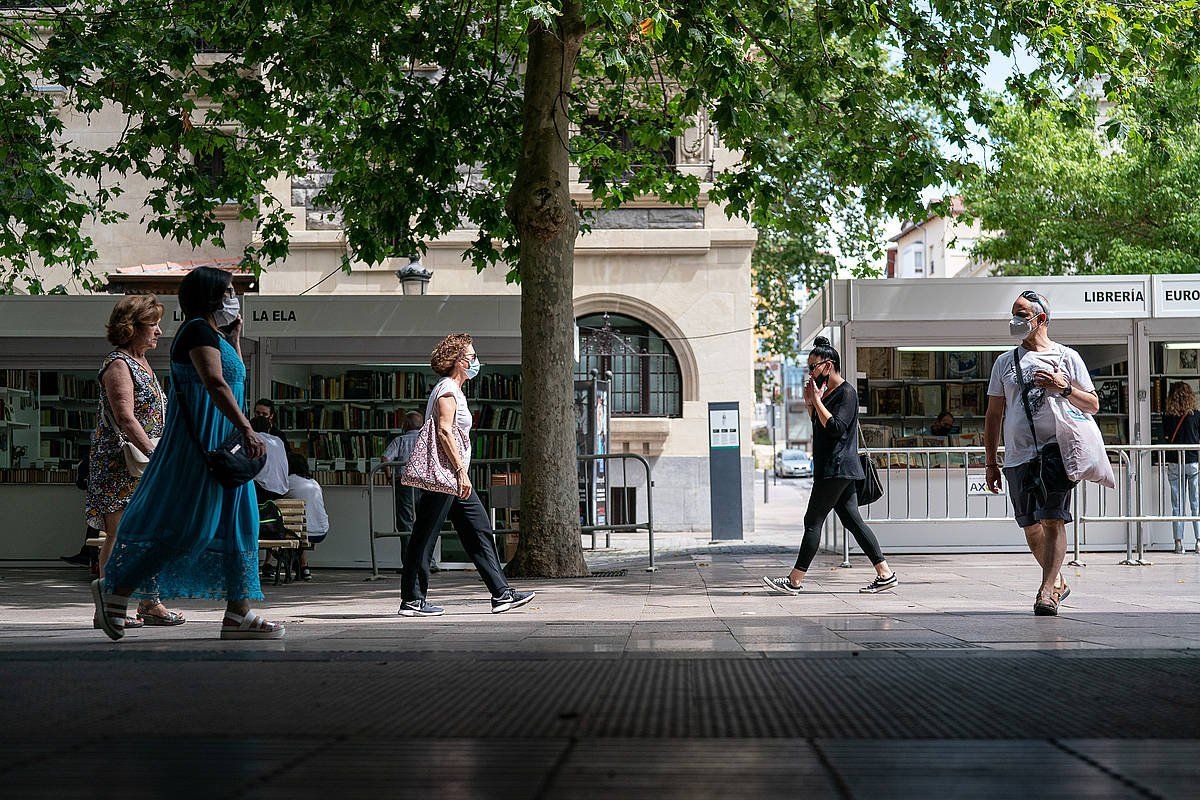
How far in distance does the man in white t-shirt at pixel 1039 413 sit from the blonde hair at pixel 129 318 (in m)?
5.10

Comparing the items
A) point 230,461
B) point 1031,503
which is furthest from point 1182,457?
point 230,461

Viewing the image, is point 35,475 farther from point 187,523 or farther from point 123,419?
point 187,523

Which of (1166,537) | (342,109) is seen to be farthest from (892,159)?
(342,109)

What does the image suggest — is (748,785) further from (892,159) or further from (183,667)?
(892,159)

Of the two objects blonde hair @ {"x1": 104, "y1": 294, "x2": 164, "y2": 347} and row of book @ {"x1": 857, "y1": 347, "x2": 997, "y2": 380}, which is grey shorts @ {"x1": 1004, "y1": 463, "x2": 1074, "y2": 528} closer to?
blonde hair @ {"x1": 104, "y1": 294, "x2": 164, "y2": 347}

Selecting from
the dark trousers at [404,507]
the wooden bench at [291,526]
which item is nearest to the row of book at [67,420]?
the wooden bench at [291,526]

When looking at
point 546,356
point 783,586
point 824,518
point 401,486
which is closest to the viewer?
point 824,518

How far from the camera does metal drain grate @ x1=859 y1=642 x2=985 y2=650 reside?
6234 millimetres

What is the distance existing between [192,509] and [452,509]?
231cm

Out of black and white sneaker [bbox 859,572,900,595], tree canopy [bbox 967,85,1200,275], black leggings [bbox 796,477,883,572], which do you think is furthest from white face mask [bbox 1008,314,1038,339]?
tree canopy [bbox 967,85,1200,275]

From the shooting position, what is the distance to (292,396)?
48.1 ft

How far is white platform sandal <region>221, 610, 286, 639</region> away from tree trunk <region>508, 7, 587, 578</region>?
5269 mm

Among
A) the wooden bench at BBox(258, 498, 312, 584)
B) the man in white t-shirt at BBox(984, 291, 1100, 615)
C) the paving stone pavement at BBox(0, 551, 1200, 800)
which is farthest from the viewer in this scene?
the wooden bench at BBox(258, 498, 312, 584)

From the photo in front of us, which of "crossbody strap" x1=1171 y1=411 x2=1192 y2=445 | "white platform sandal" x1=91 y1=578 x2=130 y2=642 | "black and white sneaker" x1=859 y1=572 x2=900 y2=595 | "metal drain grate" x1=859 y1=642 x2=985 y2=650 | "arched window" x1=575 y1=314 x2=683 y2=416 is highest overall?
"arched window" x1=575 y1=314 x2=683 y2=416
